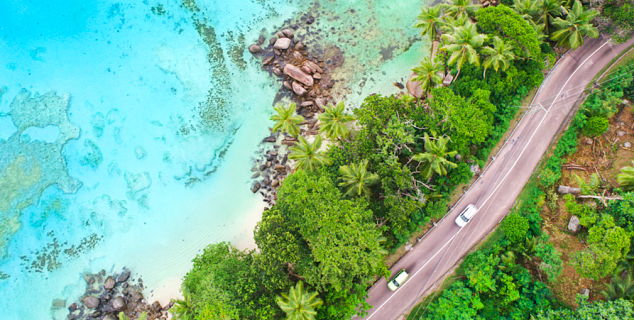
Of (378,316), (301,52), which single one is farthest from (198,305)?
(301,52)

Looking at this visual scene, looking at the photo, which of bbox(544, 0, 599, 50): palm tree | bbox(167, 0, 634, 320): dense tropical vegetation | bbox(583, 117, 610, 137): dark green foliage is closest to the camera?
bbox(167, 0, 634, 320): dense tropical vegetation

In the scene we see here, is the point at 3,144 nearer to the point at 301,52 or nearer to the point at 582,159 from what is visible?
the point at 301,52

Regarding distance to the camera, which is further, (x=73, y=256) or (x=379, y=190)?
(x=73, y=256)

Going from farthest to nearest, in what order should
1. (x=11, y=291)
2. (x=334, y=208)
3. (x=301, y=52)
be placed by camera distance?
(x=301, y=52) < (x=11, y=291) < (x=334, y=208)

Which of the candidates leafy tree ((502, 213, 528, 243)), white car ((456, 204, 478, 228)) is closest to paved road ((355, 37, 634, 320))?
white car ((456, 204, 478, 228))

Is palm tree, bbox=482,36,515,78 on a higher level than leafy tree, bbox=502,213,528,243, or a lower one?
higher

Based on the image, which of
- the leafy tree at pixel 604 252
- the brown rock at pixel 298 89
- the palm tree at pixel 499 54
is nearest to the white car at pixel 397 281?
the leafy tree at pixel 604 252

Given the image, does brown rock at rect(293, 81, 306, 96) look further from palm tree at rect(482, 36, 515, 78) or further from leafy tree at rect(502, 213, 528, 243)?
leafy tree at rect(502, 213, 528, 243)

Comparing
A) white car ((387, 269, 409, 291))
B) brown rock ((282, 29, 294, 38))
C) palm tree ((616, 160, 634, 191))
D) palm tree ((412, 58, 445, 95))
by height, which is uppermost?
brown rock ((282, 29, 294, 38))
